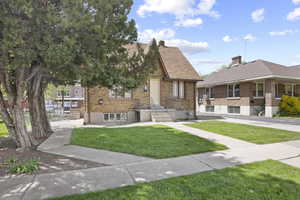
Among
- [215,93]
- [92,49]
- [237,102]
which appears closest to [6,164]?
[92,49]

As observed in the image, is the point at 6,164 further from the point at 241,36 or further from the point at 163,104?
the point at 241,36

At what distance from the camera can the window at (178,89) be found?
1341cm

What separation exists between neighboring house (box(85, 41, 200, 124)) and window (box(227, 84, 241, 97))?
21.0 feet

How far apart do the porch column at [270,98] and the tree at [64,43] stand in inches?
541

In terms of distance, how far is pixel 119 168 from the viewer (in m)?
3.66

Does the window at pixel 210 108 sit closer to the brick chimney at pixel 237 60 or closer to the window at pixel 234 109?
the window at pixel 234 109

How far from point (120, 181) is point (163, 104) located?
1023 cm

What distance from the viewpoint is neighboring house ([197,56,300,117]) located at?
14.7 metres

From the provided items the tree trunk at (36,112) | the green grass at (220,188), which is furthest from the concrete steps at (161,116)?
the green grass at (220,188)

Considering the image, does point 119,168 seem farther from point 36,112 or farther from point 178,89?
point 178,89

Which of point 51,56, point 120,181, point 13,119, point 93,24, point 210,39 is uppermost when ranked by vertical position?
point 210,39

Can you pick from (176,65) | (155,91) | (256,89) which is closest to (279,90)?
(256,89)

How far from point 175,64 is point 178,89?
2.32 metres

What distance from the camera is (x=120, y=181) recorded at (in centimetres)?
306
